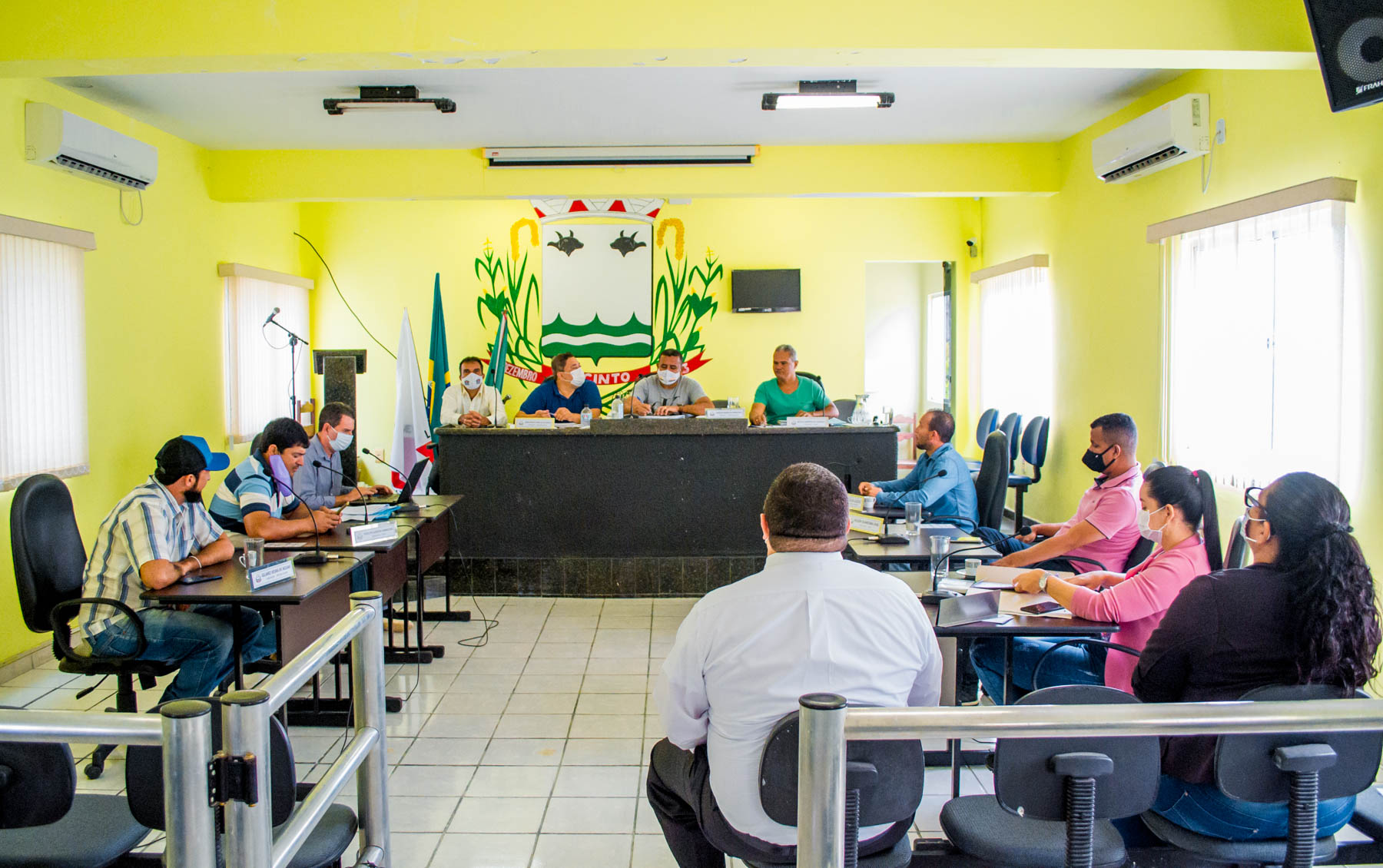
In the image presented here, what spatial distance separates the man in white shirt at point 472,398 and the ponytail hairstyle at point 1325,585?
5255 mm

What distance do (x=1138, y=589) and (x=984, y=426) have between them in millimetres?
5427

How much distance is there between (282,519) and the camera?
4.08 meters

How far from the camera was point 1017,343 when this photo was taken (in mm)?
7473

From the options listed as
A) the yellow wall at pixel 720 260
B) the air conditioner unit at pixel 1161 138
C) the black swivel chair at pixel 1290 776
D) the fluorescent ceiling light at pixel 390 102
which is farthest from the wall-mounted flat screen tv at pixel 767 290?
the black swivel chair at pixel 1290 776

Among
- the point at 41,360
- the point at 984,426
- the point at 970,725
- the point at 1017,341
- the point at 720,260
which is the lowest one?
the point at 970,725

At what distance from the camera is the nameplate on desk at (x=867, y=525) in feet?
12.7

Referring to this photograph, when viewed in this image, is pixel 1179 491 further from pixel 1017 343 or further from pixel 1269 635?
pixel 1017 343

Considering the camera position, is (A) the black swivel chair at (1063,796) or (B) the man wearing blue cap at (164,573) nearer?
(A) the black swivel chair at (1063,796)

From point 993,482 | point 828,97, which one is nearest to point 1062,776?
point 993,482

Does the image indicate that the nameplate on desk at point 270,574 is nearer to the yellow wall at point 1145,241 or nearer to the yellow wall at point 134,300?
the yellow wall at point 134,300

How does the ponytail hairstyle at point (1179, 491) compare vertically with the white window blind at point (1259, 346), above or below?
below

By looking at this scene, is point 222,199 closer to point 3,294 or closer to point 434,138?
point 434,138

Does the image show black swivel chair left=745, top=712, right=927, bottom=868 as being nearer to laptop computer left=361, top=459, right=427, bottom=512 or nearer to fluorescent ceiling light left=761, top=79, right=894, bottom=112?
laptop computer left=361, top=459, right=427, bottom=512

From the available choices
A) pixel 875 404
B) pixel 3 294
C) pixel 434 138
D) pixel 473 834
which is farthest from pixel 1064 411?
pixel 3 294
